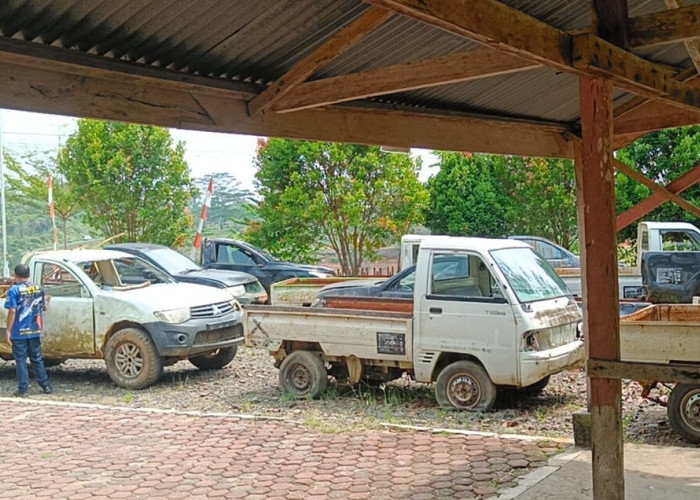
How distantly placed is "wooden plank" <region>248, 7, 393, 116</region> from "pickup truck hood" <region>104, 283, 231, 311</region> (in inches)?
219

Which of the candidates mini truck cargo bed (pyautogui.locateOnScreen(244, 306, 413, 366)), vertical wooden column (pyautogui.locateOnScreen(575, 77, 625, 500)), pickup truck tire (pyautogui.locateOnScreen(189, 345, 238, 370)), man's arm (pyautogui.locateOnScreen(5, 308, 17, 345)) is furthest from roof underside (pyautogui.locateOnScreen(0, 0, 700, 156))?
man's arm (pyautogui.locateOnScreen(5, 308, 17, 345))

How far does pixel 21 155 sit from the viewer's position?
29.6 metres

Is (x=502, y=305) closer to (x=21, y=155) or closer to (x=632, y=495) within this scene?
(x=632, y=495)

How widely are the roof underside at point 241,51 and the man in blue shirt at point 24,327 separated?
6005 millimetres

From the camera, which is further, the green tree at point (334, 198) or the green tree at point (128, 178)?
the green tree at point (128, 178)

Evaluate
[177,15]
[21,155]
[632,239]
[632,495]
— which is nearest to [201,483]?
[632,495]

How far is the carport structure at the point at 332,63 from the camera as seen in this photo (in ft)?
14.4

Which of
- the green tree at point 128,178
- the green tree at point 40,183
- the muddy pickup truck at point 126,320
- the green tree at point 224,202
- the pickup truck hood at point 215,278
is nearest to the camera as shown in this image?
the muddy pickup truck at point 126,320

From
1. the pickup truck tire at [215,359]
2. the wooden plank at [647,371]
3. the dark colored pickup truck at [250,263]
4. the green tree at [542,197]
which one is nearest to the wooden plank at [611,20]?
the wooden plank at [647,371]

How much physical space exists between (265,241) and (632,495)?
16544mm

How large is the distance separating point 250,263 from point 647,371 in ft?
45.6

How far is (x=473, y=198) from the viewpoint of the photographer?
2378 centimetres

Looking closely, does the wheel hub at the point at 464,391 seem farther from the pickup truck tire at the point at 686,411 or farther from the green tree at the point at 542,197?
the green tree at the point at 542,197

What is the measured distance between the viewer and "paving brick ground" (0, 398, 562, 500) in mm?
Result: 6363
